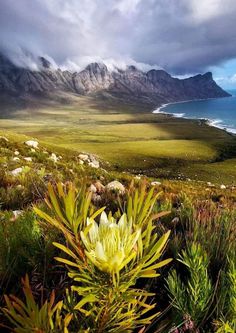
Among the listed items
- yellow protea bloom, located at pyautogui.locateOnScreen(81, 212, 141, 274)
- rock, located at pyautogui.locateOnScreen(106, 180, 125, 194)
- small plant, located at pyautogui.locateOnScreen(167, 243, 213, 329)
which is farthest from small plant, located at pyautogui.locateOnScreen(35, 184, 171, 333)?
rock, located at pyautogui.locateOnScreen(106, 180, 125, 194)

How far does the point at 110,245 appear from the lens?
1373mm

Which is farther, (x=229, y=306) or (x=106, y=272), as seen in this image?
(x=229, y=306)

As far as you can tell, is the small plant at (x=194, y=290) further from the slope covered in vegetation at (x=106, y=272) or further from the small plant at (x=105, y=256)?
the small plant at (x=105, y=256)

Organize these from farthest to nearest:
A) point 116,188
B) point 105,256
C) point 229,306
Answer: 1. point 116,188
2. point 229,306
3. point 105,256

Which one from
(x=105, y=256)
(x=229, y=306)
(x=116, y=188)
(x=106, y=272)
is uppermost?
(x=105, y=256)

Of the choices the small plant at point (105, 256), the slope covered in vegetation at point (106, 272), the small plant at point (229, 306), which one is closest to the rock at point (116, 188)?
the slope covered in vegetation at point (106, 272)

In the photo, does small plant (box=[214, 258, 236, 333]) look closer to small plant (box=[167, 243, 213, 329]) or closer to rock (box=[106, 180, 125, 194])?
small plant (box=[167, 243, 213, 329])

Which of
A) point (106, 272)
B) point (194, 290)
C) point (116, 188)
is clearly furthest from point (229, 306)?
point (116, 188)

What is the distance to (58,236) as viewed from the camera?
262 cm

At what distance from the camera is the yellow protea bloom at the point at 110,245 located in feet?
4.42

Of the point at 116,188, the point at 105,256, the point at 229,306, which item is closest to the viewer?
the point at 105,256

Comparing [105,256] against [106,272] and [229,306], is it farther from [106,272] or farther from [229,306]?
[229,306]

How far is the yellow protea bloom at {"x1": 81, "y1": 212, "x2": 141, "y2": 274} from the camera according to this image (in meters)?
1.35

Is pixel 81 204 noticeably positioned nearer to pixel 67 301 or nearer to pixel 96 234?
pixel 96 234
